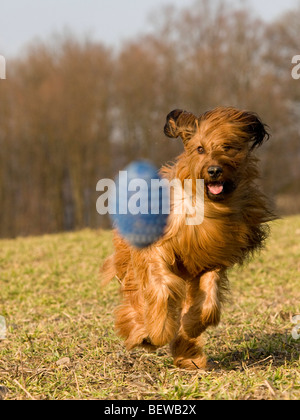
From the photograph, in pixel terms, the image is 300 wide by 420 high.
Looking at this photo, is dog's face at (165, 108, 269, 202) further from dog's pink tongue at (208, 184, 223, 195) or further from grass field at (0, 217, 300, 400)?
grass field at (0, 217, 300, 400)

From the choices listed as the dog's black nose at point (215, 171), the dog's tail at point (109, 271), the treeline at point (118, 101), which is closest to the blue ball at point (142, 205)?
the dog's black nose at point (215, 171)

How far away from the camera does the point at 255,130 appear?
374 cm

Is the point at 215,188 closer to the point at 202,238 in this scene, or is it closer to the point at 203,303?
the point at 202,238

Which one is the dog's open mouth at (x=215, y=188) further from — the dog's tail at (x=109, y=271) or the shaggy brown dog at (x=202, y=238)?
the dog's tail at (x=109, y=271)

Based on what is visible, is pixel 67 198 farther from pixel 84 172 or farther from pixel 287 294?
pixel 287 294

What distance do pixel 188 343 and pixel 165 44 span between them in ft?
61.1

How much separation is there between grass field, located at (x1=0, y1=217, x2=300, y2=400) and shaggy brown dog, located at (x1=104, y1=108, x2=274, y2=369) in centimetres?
29

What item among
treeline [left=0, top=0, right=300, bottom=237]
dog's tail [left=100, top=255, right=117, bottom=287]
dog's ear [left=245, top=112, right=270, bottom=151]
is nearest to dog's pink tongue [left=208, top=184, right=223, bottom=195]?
dog's ear [left=245, top=112, right=270, bottom=151]

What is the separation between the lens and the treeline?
20906mm

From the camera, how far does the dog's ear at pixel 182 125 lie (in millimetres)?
3652

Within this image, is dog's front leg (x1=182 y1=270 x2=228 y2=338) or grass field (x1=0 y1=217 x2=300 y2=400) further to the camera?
dog's front leg (x1=182 y1=270 x2=228 y2=338)

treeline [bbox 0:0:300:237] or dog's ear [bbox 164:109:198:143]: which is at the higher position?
treeline [bbox 0:0:300:237]

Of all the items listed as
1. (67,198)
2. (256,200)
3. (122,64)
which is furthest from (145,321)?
(67,198)

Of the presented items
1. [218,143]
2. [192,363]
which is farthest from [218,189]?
[192,363]
